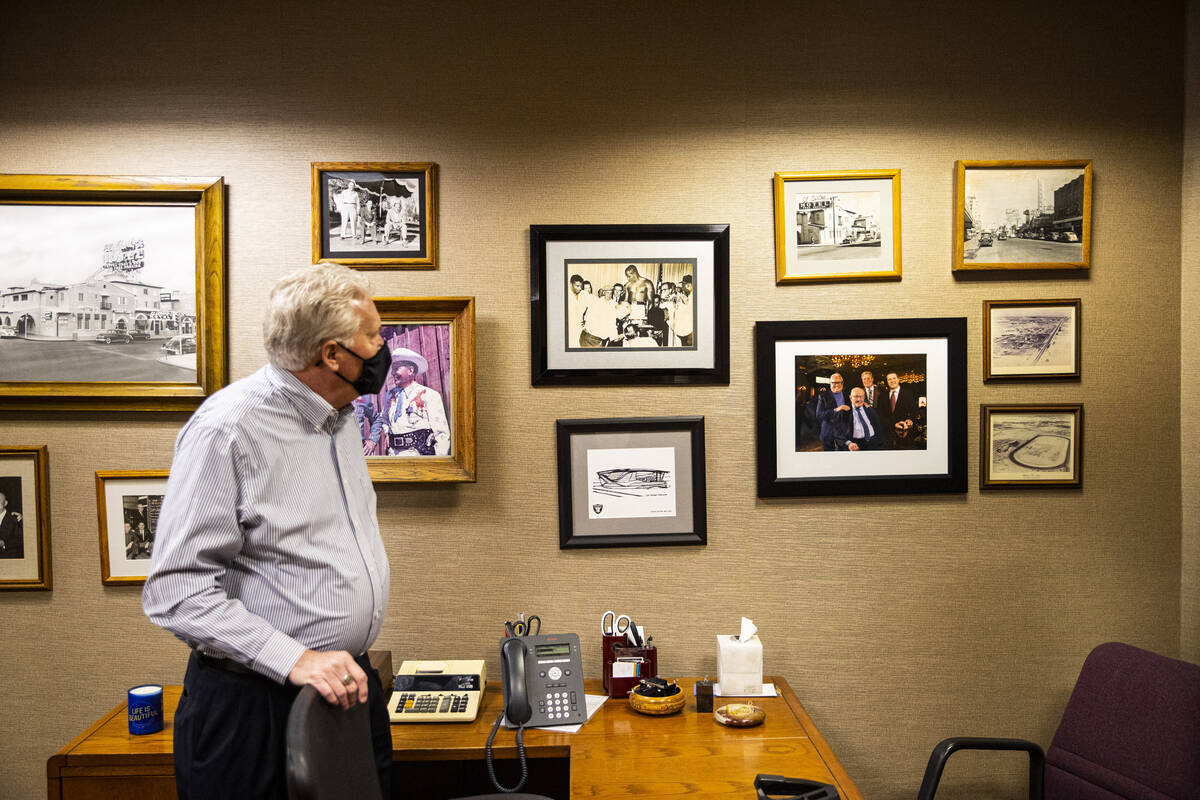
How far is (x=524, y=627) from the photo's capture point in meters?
2.30

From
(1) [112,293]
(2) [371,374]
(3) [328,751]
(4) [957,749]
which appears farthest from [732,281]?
(1) [112,293]

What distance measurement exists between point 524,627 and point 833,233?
5.20ft

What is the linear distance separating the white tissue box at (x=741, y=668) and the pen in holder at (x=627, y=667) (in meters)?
0.21

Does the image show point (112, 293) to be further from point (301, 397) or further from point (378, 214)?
point (301, 397)

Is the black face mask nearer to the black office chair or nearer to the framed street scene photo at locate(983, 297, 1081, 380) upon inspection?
the black office chair

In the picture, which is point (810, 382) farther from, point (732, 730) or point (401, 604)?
point (401, 604)

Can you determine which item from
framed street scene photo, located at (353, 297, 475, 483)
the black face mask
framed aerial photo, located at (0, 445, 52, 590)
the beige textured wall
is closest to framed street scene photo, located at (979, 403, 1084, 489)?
the beige textured wall

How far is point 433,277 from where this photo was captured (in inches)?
92.0

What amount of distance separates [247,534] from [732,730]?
1.34 meters

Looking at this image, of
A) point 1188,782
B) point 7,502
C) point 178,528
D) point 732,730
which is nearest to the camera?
point 178,528

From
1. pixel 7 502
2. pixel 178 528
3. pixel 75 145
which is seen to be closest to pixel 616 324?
pixel 178 528

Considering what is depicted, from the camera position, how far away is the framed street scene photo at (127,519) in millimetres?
2271

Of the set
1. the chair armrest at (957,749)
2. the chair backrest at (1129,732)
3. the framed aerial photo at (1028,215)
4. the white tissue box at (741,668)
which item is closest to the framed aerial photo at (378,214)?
the white tissue box at (741,668)

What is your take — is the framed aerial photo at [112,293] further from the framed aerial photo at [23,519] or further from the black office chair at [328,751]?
the black office chair at [328,751]
